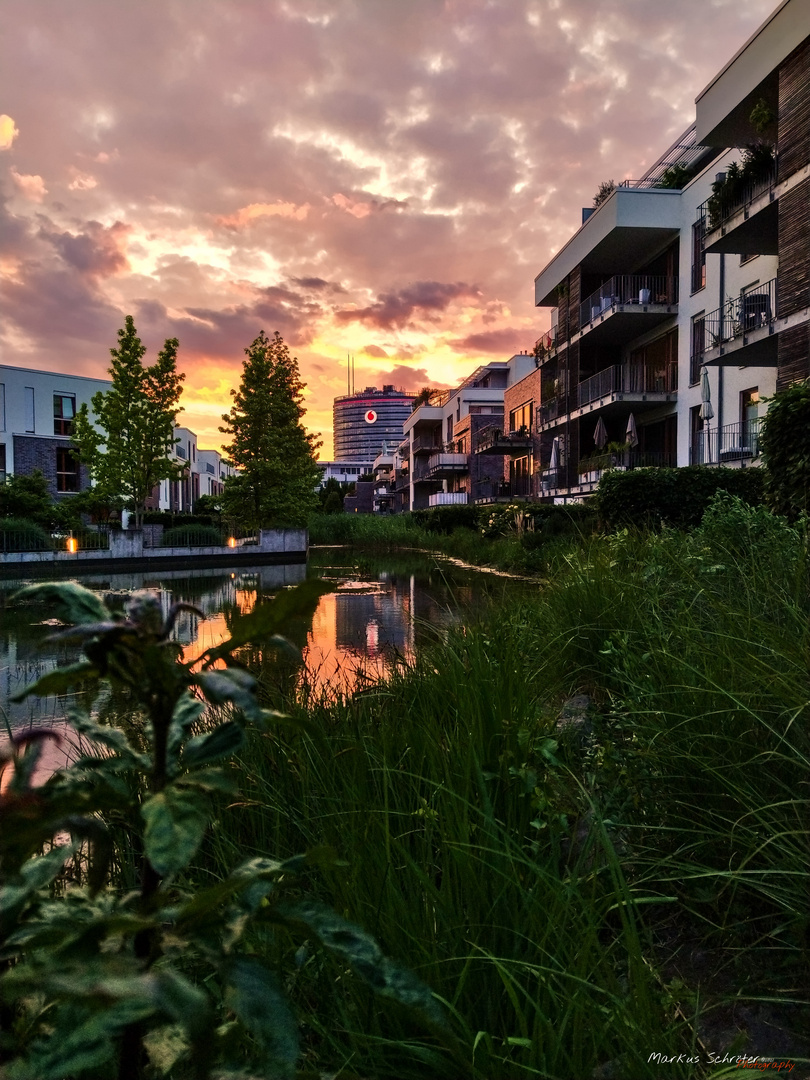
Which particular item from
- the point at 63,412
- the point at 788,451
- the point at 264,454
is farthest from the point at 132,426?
the point at 788,451

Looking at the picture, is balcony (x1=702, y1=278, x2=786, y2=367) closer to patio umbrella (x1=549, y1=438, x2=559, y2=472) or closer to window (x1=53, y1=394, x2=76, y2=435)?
patio umbrella (x1=549, y1=438, x2=559, y2=472)

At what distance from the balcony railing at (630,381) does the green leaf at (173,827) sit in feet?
77.3

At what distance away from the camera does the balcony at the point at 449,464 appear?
49403 millimetres

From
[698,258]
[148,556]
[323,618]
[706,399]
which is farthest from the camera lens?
[148,556]

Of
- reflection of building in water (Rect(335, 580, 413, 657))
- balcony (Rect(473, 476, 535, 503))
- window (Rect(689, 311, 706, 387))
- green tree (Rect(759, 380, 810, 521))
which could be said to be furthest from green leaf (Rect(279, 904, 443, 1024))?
balcony (Rect(473, 476, 535, 503))

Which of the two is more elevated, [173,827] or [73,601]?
[73,601]

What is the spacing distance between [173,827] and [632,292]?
26.3 m

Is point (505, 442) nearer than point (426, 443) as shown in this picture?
Yes

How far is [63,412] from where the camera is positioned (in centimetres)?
4459

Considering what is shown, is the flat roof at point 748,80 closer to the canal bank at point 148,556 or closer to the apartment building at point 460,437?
the canal bank at point 148,556

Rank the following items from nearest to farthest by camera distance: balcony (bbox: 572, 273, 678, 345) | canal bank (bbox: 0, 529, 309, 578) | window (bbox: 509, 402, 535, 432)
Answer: canal bank (bbox: 0, 529, 309, 578)
balcony (bbox: 572, 273, 678, 345)
window (bbox: 509, 402, 535, 432)

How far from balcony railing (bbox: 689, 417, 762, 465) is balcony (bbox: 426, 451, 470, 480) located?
28.3 meters

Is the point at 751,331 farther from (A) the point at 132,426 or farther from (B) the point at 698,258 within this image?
(A) the point at 132,426

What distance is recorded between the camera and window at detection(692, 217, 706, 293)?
21.3 m
